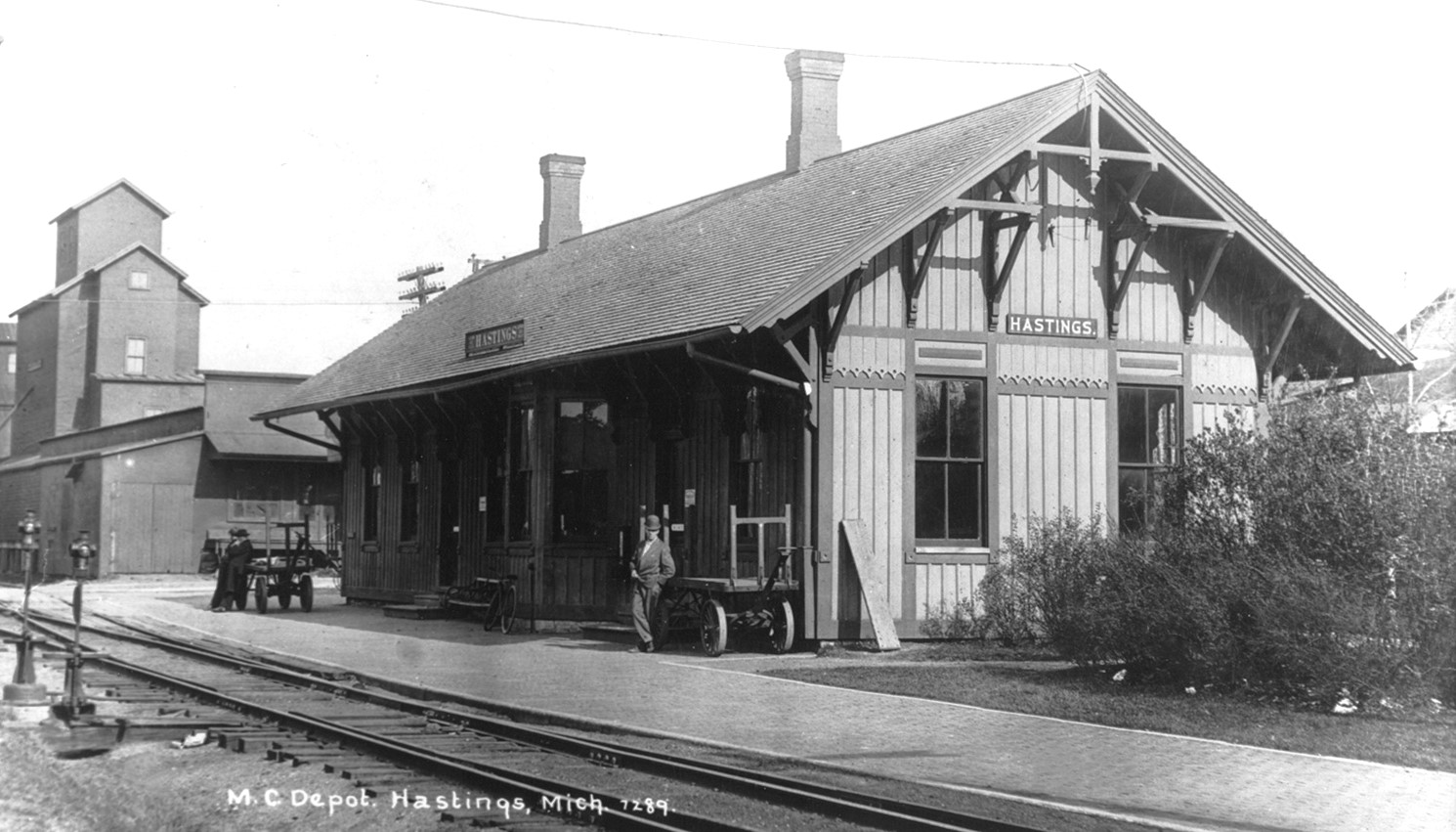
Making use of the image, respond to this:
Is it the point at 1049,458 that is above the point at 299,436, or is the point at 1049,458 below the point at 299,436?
below

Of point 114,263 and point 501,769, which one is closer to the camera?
point 501,769

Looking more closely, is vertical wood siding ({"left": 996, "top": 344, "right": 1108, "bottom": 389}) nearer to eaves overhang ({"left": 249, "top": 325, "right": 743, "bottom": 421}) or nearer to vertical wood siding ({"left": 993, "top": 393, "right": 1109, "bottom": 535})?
vertical wood siding ({"left": 993, "top": 393, "right": 1109, "bottom": 535})

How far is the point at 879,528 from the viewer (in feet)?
58.3

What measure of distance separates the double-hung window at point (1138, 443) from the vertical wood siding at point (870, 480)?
Answer: 3.19m

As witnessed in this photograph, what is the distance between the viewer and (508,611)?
859 inches

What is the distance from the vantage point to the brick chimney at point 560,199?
32.1 metres

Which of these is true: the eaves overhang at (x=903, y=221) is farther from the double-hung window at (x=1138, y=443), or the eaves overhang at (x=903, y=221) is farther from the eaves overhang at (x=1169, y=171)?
the double-hung window at (x=1138, y=443)

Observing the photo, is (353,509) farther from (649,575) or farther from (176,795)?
(176,795)

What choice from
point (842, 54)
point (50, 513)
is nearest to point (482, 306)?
point (842, 54)

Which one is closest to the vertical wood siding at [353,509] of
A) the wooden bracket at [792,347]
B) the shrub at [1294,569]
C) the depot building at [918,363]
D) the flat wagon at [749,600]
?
the depot building at [918,363]

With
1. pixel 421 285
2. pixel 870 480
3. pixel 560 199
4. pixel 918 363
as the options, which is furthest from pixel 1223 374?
pixel 421 285

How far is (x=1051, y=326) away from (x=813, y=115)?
24.2ft

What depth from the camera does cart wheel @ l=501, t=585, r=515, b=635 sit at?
21.7m

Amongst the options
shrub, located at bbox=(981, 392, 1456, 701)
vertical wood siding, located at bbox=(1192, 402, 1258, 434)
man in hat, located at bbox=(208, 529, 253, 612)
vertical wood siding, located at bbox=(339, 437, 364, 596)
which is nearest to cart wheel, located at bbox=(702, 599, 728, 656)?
shrub, located at bbox=(981, 392, 1456, 701)
